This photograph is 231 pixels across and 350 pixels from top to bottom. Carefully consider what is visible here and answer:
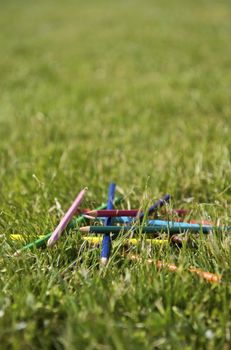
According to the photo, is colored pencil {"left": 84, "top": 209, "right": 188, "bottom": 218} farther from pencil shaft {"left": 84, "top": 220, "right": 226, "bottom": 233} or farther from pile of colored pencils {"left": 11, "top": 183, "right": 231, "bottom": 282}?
pencil shaft {"left": 84, "top": 220, "right": 226, "bottom": 233}

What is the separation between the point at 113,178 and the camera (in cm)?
341

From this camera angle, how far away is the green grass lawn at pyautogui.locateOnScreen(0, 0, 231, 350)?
1691 mm

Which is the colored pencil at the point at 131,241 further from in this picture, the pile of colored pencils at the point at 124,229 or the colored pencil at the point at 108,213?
the colored pencil at the point at 108,213

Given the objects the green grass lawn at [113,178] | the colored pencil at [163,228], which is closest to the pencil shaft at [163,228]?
the colored pencil at [163,228]

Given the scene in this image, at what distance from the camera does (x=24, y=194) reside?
10.2 feet

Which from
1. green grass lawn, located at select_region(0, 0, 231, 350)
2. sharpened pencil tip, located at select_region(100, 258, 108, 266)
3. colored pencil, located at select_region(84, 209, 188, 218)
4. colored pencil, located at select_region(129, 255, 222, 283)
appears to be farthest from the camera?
colored pencil, located at select_region(84, 209, 188, 218)

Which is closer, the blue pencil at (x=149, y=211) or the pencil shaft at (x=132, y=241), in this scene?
the pencil shaft at (x=132, y=241)

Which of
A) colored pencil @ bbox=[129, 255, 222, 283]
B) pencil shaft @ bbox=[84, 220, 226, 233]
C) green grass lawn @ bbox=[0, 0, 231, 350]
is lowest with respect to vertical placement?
green grass lawn @ bbox=[0, 0, 231, 350]

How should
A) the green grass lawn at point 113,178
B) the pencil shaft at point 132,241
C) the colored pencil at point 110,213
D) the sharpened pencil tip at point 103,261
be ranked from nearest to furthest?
the green grass lawn at point 113,178 → the sharpened pencil tip at point 103,261 → the pencil shaft at point 132,241 → the colored pencil at point 110,213

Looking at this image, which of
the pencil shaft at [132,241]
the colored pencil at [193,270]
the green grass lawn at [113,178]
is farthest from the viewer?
the pencil shaft at [132,241]

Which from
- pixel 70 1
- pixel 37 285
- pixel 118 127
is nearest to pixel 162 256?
pixel 37 285

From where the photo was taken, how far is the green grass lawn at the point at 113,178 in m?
1.69

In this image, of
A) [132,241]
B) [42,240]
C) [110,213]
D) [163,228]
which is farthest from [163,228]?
[42,240]

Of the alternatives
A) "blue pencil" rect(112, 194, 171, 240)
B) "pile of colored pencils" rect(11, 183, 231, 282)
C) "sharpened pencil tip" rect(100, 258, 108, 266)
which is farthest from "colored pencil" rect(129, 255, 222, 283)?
"blue pencil" rect(112, 194, 171, 240)
